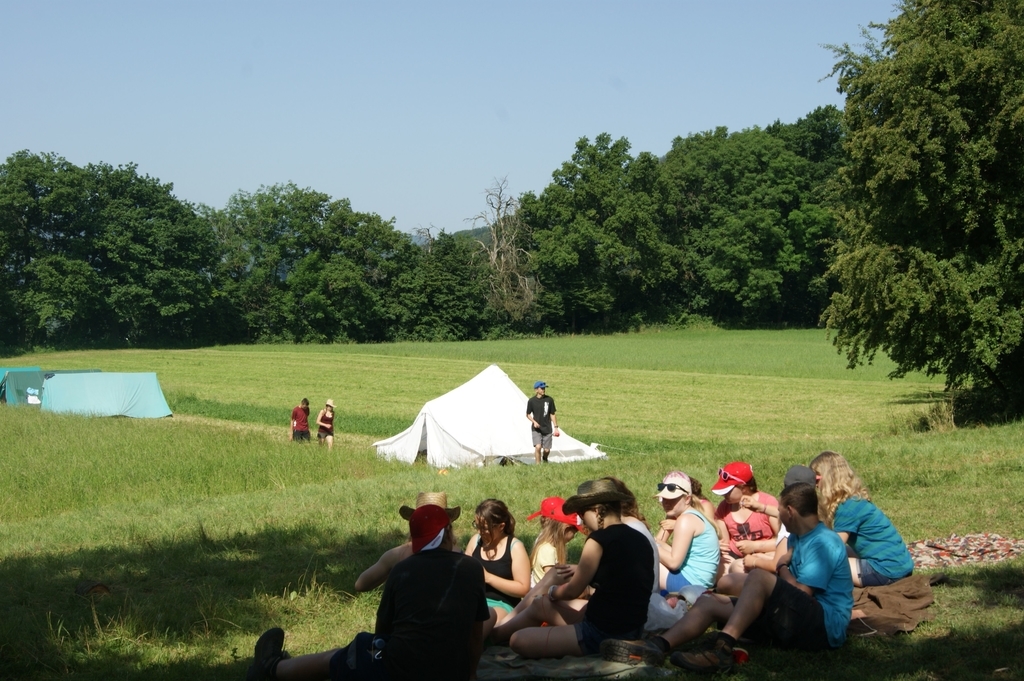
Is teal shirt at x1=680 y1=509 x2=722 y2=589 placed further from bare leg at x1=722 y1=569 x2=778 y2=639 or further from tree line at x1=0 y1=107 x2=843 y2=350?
tree line at x1=0 y1=107 x2=843 y2=350

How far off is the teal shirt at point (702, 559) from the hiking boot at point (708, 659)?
1.33 metres

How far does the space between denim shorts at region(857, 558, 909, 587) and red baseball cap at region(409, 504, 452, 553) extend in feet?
10.7

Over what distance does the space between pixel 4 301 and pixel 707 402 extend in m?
57.3

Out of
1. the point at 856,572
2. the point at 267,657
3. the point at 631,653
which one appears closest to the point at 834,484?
the point at 856,572

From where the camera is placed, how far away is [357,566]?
8.60 metres

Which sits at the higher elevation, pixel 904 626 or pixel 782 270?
pixel 782 270

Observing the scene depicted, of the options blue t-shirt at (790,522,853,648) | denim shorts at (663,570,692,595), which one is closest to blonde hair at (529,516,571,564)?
denim shorts at (663,570,692,595)

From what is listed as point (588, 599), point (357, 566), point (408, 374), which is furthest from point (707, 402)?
point (588, 599)

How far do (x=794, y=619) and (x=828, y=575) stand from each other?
1.11ft

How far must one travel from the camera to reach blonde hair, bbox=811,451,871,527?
21.8ft

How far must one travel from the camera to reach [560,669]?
17.9 feet

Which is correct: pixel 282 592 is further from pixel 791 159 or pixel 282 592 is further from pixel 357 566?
pixel 791 159

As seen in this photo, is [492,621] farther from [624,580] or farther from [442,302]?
[442,302]

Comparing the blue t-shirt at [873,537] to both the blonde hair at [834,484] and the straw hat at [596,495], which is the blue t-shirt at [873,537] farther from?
the straw hat at [596,495]
